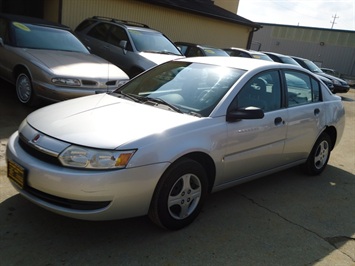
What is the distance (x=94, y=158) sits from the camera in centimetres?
273

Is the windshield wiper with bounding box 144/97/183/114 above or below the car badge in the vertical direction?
above

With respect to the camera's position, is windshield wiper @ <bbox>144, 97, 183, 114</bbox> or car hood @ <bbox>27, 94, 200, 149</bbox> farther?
windshield wiper @ <bbox>144, 97, 183, 114</bbox>

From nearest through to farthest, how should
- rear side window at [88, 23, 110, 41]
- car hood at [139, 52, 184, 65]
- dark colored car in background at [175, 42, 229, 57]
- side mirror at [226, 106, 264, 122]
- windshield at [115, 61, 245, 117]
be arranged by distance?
side mirror at [226, 106, 264, 122] < windshield at [115, 61, 245, 117] < car hood at [139, 52, 184, 65] < rear side window at [88, 23, 110, 41] < dark colored car in background at [175, 42, 229, 57]

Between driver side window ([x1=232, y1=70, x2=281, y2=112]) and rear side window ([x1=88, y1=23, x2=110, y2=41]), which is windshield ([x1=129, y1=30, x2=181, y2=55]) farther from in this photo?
driver side window ([x1=232, y1=70, x2=281, y2=112])

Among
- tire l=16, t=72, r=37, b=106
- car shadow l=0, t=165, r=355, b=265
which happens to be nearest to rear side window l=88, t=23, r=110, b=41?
tire l=16, t=72, r=37, b=106

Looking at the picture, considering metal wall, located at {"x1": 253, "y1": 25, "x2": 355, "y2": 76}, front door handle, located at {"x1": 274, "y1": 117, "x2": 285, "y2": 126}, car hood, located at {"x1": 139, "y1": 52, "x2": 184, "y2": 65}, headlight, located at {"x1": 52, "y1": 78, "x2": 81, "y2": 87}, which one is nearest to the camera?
front door handle, located at {"x1": 274, "y1": 117, "x2": 285, "y2": 126}

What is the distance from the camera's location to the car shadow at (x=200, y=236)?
9.16ft

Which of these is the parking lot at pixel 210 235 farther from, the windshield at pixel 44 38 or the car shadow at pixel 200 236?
the windshield at pixel 44 38

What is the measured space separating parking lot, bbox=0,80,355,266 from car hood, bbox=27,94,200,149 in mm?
790

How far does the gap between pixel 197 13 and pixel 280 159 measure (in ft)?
40.0

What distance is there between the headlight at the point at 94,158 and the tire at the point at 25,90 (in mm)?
3729

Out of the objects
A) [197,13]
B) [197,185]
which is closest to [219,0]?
[197,13]

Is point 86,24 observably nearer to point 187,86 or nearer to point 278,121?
point 187,86

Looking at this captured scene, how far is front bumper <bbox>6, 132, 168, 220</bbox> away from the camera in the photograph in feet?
8.82
